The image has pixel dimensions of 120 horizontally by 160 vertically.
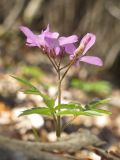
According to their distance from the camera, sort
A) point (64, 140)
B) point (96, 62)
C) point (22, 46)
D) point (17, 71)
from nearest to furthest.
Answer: point (96, 62) < point (64, 140) < point (17, 71) < point (22, 46)

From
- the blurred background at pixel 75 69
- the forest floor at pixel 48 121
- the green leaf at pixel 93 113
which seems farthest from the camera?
the blurred background at pixel 75 69

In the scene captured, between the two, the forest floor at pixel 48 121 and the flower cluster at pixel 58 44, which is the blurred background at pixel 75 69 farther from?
the flower cluster at pixel 58 44

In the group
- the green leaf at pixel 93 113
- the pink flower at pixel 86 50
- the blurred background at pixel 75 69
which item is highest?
the blurred background at pixel 75 69

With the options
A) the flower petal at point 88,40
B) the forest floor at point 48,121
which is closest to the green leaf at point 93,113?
the forest floor at point 48,121

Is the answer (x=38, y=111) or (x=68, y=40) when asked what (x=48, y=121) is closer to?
(x=38, y=111)

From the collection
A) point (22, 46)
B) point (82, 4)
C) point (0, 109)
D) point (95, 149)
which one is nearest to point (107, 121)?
point (0, 109)

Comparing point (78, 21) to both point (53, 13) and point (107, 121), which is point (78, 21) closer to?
point (53, 13)

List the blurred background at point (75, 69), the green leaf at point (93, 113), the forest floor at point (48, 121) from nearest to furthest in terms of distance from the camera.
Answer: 1. the green leaf at point (93, 113)
2. the forest floor at point (48, 121)
3. the blurred background at point (75, 69)

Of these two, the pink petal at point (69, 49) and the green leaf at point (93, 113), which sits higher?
the pink petal at point (69, 49)
